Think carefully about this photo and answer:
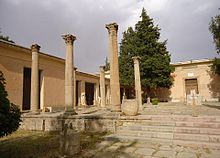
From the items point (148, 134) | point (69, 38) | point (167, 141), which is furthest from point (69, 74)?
point (167, 141)

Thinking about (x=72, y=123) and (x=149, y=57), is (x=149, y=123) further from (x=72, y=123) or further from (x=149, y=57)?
(x=149, y=57)

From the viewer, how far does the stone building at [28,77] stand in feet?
49.9

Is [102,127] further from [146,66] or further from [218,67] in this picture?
[218,67]

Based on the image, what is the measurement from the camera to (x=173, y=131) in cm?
718

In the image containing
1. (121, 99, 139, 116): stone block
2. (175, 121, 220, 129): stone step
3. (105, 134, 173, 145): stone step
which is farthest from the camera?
(121, 99, 139, 116): stone block

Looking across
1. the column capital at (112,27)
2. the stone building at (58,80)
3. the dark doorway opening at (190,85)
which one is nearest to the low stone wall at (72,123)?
the column capital at (112,27)

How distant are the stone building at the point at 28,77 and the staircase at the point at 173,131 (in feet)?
35.2

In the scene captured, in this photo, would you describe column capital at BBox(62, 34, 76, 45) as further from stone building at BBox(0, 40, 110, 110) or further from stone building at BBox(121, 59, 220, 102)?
stone building at BBox(121, 59, 220, 102)

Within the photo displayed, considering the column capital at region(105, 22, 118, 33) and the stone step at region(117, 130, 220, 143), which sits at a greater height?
the column capital at region(105, 22, 118, 33)

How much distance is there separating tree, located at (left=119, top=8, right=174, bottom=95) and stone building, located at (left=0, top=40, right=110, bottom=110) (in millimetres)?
6702

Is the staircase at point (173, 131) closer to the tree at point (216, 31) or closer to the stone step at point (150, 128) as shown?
the stone step at point (150, 128)

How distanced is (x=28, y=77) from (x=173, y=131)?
14905mm

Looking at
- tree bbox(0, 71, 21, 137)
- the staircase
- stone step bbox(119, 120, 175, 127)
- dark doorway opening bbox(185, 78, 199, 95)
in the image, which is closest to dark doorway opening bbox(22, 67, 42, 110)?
the staircase

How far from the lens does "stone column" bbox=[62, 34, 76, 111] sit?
10.9 metres
